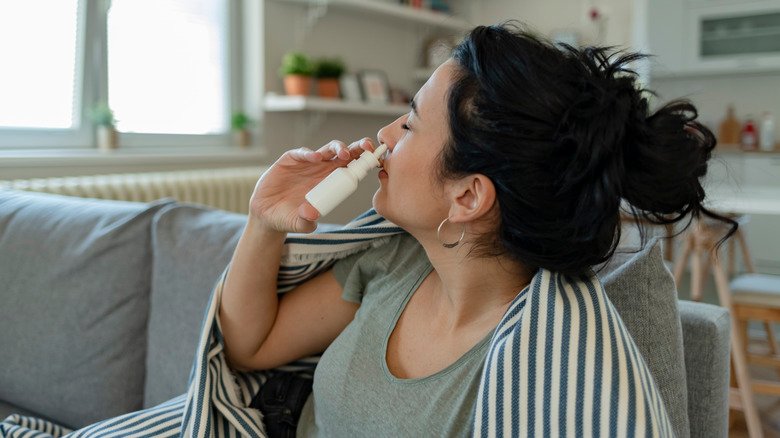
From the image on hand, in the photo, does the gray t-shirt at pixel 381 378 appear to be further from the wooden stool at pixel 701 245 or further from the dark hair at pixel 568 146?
the wooden stool at pixel 701 245

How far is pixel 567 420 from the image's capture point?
30.6 inches

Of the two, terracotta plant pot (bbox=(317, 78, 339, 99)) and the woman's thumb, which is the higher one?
terracotta plant pot (bbox=(317, 78, 339, 99))

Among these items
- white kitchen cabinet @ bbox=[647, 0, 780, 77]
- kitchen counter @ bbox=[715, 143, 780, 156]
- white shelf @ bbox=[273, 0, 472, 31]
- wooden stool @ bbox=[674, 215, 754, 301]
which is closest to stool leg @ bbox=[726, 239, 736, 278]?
wooden stool @ bbox=[674, 215, 754, 301]

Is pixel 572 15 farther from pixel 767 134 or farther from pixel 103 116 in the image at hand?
pixel 103 116

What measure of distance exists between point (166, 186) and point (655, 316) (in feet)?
8.11

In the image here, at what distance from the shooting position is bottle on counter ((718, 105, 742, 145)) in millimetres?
4383

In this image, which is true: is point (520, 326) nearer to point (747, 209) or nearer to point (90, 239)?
point (90, 239)

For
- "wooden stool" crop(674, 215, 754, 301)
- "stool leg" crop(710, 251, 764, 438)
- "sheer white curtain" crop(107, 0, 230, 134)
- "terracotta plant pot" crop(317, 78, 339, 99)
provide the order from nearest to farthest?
"stool leg" crop(710, 251, 764, 438) < "wooden stool" crop(674, 215, 754, 301) < "sheer white curtain" crop(107, 0, 230, 134) < "terracotta plant pot" crop(317, 78, 339, 99)

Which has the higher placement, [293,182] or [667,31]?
[667,31]

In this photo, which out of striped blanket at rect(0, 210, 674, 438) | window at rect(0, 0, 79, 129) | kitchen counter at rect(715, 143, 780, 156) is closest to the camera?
striped blanket at rect(0, 210, 674, 438)

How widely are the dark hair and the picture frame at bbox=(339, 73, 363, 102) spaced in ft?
10.9

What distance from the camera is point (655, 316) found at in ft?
3.16

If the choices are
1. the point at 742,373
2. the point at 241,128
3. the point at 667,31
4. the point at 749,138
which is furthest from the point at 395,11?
the point at 742,373

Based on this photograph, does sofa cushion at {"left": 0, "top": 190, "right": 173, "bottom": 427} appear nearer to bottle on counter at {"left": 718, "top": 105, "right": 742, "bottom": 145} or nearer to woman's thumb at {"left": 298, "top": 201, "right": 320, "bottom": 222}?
woman's thumb at {"left": 298, "top": 201, "right": 320, "bottom": 222}
